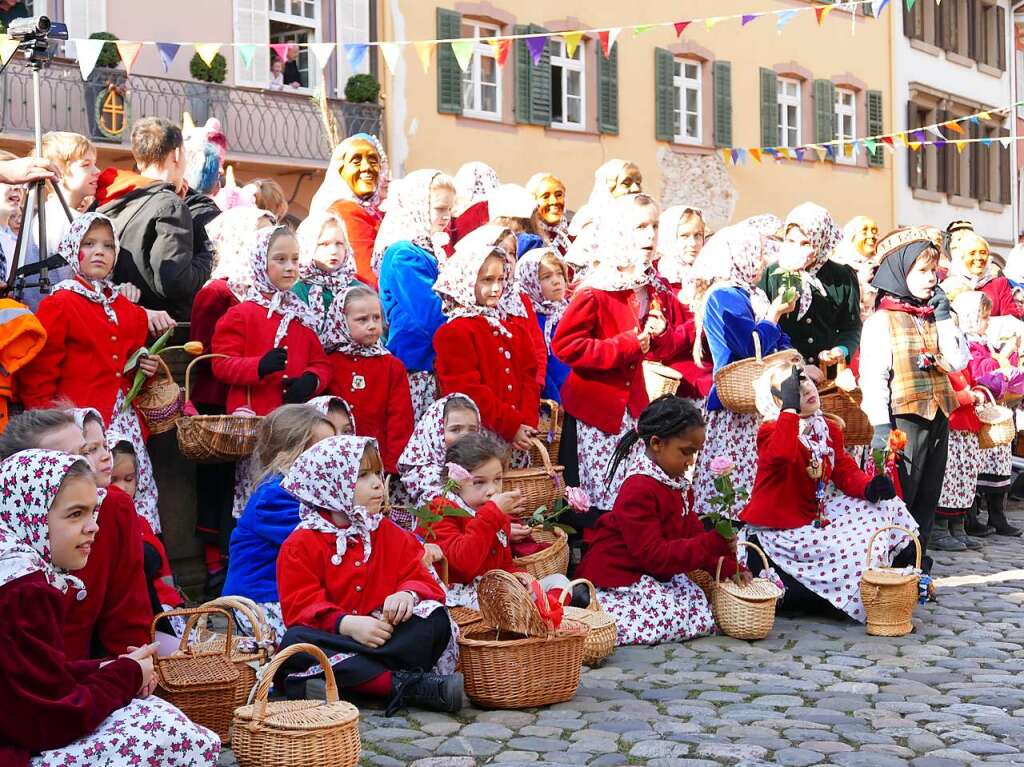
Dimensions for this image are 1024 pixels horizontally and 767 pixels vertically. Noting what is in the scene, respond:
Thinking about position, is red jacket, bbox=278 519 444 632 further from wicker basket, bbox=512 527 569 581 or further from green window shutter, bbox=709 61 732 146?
green window shutter, bbox=709 61 732 146

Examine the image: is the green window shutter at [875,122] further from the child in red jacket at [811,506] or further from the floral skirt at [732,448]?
the child in red jacket at [811,506]

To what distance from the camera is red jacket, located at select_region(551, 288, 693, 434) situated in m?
8.34

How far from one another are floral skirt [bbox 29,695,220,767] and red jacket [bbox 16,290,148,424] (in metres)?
2.80

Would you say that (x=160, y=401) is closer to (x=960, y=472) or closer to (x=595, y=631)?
(x=595, y=631)

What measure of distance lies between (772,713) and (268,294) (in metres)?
3.46

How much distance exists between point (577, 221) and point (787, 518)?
11.4 ft

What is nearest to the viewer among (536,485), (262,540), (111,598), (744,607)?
(111,598)

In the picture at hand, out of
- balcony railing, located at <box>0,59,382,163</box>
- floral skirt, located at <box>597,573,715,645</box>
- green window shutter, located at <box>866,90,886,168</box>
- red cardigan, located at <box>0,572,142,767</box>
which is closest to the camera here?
red cardigan, located at <box>0,572,142,767</box>

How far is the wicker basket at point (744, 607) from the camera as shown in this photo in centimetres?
706

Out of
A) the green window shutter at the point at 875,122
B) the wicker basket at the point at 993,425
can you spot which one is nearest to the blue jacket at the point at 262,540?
the wicker basket at the point at 993,425

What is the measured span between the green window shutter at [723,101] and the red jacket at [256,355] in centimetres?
1917

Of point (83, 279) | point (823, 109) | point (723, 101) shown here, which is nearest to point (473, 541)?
point (83, 279)

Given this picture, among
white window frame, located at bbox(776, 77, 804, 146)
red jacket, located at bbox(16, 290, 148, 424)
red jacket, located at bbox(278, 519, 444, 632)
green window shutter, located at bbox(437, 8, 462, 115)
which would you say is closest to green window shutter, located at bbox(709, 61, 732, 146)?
white window frame, located at bbox(776, 77, 804, 146)

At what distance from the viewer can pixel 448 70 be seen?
21.3 metres
